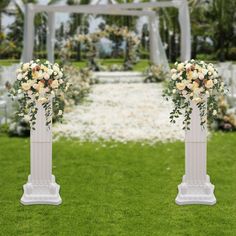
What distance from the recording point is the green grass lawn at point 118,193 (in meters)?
4.64

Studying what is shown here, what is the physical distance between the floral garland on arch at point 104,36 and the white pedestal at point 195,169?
15.6 m

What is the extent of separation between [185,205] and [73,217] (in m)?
0.98

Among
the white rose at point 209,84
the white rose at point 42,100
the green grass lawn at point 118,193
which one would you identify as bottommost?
the green grass lawn at point 118,193

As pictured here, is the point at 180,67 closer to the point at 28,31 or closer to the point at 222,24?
the point at 28,31

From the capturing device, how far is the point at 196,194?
5250mm

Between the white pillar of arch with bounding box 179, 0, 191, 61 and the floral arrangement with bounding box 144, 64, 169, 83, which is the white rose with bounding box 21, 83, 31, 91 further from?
the floral arrangement with bounding box 144, 64, 169, 83

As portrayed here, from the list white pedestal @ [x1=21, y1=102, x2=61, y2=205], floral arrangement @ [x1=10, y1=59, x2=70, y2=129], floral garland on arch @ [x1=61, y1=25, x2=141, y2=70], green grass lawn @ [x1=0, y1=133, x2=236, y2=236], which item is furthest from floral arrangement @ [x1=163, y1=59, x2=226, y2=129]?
floral garland on arch @ [x1=61, y1=25, x2=141, y2=70]

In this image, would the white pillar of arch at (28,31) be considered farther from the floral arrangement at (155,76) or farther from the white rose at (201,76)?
the white rose at (201,76)

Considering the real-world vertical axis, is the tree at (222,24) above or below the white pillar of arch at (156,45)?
above

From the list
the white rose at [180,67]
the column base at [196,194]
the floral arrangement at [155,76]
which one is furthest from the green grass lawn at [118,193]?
the floral arrangement at [155,76]

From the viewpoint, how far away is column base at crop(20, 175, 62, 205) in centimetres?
523

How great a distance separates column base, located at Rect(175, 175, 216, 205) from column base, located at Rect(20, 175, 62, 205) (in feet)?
3.45

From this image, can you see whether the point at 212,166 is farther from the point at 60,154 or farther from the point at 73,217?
the point at 73,217

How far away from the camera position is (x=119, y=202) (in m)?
5.33
